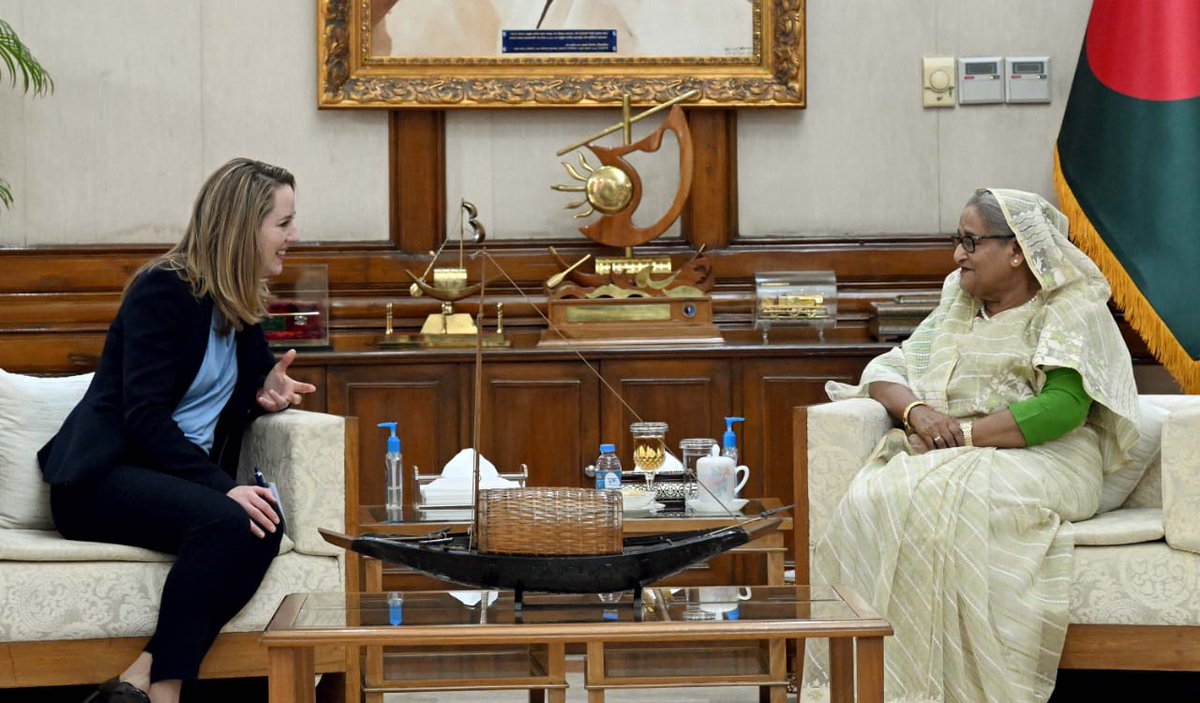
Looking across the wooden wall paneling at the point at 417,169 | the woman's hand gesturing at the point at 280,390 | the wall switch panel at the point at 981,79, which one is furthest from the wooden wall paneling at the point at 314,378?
the wall switch panel at the point at 981,79

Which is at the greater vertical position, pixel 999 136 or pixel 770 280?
pixel 999 136

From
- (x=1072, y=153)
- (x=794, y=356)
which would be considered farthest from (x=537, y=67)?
(x=1072, y=153)

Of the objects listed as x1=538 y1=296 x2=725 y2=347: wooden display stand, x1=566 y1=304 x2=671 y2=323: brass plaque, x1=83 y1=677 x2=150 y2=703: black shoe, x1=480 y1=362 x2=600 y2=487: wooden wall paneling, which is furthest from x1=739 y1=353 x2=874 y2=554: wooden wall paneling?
x1=83 y1=677 x2=150 y2=703: black shoe

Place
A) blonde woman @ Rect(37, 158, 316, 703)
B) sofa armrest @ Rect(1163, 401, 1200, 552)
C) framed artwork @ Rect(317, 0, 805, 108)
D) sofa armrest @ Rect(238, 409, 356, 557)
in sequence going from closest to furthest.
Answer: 1. blonde woman @ Rect(37, 158, 316, 703)
2. sofa armrest @ Rect(1163, 401, 1200, 552)
3. sofa armrest @ Rect(238, 409, 356, 557)
4. framed artwork @ Rect(317, 0, 805, 108)

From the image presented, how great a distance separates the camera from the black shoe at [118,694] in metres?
2.93

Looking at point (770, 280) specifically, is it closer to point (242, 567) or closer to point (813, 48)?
point (813, 48)

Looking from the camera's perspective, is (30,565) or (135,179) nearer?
(30,565)

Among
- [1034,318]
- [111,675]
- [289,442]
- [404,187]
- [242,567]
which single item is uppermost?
[404,187]

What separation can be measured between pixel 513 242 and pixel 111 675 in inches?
88.5

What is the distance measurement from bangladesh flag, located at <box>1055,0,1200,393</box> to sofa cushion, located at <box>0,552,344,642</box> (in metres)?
2.88

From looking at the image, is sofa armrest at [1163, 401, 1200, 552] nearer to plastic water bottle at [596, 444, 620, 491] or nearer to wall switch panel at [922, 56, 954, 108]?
plastic water bottle at [596, 444, 620, 491]

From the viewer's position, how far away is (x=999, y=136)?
16.5ft

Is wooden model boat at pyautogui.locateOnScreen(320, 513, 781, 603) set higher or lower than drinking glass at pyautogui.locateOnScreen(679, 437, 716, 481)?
lower

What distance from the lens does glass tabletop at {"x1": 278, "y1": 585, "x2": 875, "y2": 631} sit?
7.97ft
